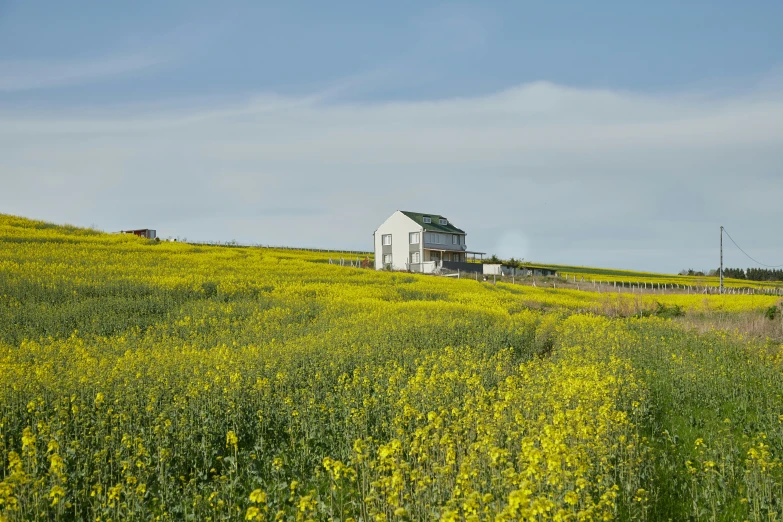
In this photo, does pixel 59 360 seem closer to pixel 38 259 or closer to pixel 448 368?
pixel 448 368

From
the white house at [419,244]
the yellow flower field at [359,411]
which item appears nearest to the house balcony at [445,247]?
the white house at [419,244]

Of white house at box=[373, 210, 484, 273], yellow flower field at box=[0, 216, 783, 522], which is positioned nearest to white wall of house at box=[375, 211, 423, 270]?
white house at box=[373, 210, 484, 273]

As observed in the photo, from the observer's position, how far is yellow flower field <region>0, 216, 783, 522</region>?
806cm

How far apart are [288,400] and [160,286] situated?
72.5ft

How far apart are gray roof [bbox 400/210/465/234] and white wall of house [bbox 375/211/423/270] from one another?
0.62 meters

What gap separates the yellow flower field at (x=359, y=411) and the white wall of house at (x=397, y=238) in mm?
35842

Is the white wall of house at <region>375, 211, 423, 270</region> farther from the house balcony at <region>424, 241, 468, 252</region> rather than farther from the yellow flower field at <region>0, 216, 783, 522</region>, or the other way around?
the yellow flower field at <region>0, 216, 783, 522</region>

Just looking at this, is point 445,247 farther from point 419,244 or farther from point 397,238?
point 397,238

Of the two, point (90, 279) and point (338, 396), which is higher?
point (90, 279)

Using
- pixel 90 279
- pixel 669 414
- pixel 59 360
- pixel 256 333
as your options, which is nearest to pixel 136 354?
pixel 59 360

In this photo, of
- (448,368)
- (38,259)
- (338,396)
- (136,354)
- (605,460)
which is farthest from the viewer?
(38,259)

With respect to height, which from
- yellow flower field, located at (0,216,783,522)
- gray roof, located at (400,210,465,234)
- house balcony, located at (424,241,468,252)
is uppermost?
gray roof, located at (400,210,465,234)

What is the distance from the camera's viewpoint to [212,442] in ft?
39.5

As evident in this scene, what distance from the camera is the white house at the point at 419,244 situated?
6656 cm
